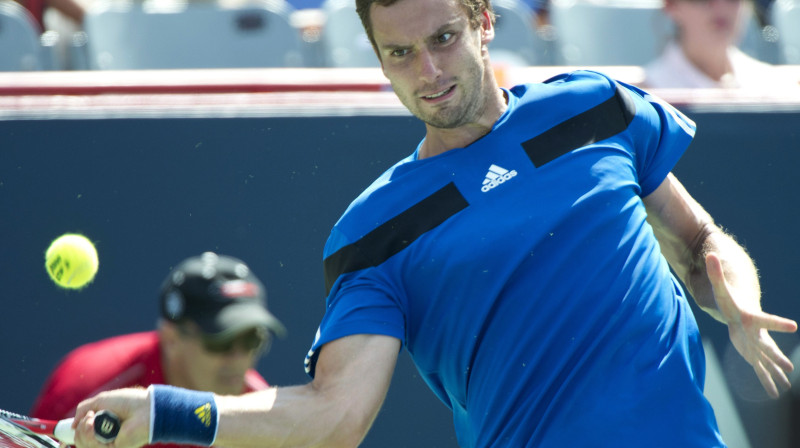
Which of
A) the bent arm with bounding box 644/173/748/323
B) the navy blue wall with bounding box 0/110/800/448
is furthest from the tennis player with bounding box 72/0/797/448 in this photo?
the navy blue wall with bounding box 0/110/800/448

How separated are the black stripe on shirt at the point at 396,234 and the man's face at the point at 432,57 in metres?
0.17

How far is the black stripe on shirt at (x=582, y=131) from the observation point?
208 centimetres

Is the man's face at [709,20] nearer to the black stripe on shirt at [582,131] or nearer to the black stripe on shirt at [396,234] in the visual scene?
the black stripe on shirt at [582,131]

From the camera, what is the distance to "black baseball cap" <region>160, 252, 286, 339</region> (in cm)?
264

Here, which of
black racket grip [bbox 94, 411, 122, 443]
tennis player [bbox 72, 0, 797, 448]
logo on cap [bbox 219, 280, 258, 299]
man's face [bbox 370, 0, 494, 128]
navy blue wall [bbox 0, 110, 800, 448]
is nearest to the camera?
black racket grip [bbox 94, 411, 122, 443]

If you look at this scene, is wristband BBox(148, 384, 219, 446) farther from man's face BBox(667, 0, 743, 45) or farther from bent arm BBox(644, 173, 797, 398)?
man's face BBox(667, 0, 743, 45)

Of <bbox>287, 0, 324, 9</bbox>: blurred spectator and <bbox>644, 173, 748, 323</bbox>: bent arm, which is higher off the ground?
<bbox>287, 0, 324, 9</bbox>: blurred spectator

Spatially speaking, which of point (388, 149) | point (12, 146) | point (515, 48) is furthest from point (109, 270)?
point (515, 48)

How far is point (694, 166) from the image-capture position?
3.02 m

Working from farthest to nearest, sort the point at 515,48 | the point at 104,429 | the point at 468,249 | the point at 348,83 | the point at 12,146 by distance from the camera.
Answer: the point at 515,48 → the point at 348,83 → the point at 12,146 → the point at 468,249 → the point at 104,429

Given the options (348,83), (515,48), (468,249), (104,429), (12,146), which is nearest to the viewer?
(104,429)

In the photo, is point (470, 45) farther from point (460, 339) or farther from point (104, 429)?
point (104, 429)

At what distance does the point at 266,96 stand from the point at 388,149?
1.43 ft

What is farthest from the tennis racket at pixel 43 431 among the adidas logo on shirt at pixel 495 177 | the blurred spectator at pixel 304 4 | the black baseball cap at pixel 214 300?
the blurred spectator at pixel 304 4
